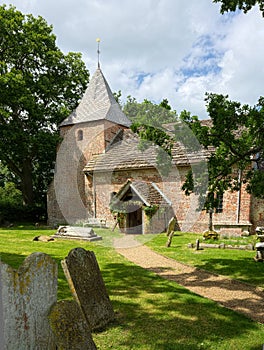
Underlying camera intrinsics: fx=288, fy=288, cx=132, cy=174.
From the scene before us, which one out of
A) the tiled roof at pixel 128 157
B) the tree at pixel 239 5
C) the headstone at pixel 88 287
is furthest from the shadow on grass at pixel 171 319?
the tiled roof at pixel 128 157

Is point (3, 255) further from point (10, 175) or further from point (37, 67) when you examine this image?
point (10, 175)

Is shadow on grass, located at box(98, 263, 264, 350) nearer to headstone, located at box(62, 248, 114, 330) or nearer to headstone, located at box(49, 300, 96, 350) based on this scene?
headstone, located at box(62, 248, 114, 330)

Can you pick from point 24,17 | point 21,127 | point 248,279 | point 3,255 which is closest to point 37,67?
point 24,17

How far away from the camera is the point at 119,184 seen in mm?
21406

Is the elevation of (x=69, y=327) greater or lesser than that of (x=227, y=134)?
lesser

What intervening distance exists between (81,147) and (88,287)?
65.9 feet

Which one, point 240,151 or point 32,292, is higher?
point 240,151

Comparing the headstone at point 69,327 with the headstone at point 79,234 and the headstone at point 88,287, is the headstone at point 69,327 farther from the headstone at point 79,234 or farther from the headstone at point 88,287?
the headstone at point 79,234

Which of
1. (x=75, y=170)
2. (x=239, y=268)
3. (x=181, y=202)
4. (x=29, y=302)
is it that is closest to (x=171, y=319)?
(x=29, y=302)

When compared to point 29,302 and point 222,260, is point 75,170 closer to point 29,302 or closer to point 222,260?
point 222,260

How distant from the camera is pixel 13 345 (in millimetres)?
3191

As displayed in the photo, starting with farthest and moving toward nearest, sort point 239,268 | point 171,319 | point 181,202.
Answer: point 181,202 < point 239,268 < point 171,319

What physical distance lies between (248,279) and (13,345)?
6963mm

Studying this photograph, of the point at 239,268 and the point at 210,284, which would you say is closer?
the point at 210,284
